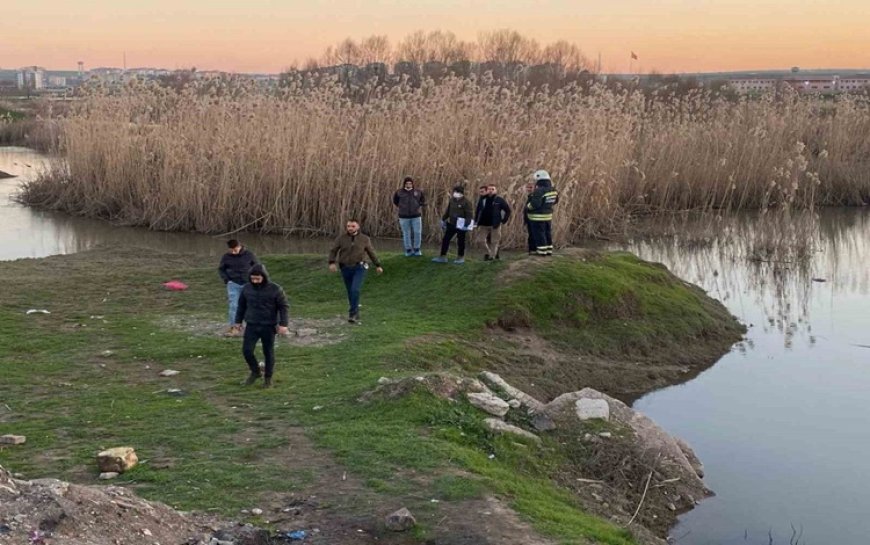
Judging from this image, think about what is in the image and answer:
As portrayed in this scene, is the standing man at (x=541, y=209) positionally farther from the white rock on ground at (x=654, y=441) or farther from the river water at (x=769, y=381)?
the white rock on ground at (x=654, y=441)

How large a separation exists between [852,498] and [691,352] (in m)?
5.75

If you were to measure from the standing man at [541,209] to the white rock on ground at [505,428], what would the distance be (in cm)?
691

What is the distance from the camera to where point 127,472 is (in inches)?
292

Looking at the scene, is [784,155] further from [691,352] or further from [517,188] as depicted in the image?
[691,352]

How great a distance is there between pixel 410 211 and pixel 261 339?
680cm

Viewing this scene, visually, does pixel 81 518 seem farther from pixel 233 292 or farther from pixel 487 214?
pixel 487 214

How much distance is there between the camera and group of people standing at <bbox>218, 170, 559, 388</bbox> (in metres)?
9.74

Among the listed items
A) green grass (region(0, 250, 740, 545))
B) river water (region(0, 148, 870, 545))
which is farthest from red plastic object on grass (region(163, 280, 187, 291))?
river water (region(0, 148, 870, 545))

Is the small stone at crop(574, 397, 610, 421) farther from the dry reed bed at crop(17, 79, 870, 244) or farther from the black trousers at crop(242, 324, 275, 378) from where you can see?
the dry reed bed at crop(17, 79, 870, 244)

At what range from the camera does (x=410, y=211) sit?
16.2m

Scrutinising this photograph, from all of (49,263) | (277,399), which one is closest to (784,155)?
(49,263)

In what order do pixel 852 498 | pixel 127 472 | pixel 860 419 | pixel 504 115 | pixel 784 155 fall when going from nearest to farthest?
1. pixel 127 472
2. pixel 852 498
3. pixel 860 419
4. pixel 504 115
5. pixel 784 155

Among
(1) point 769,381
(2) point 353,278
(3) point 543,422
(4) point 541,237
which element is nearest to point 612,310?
(4) point 541,237

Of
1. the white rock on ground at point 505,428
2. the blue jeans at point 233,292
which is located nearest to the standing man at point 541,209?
the blue jeans at point 233,292
